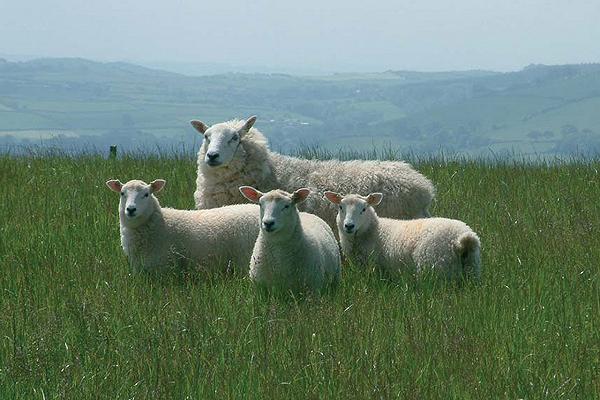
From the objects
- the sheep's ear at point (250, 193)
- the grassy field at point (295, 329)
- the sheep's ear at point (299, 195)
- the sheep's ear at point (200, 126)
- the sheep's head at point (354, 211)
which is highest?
the sheep's ear at point (200, 126)

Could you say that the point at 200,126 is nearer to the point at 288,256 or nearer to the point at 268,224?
the point at 288,256

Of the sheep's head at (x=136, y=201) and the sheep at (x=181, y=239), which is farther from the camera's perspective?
the sheep at (x=181, y=239)

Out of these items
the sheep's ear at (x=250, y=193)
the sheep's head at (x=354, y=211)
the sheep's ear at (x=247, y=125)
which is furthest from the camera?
the sheep's ear at (x=247, y=125)

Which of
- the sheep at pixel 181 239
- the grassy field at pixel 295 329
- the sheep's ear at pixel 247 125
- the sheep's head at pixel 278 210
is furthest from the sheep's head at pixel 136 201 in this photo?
the sheep's ear at pixel 247 125

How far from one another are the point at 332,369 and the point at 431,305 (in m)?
1.35

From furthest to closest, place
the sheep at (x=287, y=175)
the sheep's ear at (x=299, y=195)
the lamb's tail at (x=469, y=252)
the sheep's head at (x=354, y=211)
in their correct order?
the sheep at (x=287, y=175), the sheep's head at (x=354, y=211), the lamb's tail at (x=469, y=252), the sheep's ear at (x=299, y=195)

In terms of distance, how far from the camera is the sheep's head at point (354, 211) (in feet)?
23.8

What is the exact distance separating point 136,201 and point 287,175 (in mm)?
2087

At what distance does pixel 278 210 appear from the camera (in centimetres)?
652

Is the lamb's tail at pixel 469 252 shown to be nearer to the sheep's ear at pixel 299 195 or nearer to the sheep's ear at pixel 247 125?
the sheep's ear at pixel 299 195

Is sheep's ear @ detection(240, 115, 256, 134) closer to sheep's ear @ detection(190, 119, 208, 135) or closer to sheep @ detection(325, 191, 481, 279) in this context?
sheep's ear @ detection(190, 119, 208, 135)

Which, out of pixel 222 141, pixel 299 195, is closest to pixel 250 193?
pixel 299 195

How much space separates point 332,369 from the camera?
4867mm

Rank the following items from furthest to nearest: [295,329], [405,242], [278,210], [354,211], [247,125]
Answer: [247,125], [354,211], [405,242], [278,210], [295,329]
